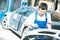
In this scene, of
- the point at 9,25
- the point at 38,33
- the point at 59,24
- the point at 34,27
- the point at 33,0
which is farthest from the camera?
the point at 33,0

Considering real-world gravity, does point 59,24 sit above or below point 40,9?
below

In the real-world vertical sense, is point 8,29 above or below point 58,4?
below

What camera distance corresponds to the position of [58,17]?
34.3 feet

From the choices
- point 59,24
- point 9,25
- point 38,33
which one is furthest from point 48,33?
point 9,25

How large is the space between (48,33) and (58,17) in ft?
14.9

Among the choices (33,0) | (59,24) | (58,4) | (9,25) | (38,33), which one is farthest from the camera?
(33,0)

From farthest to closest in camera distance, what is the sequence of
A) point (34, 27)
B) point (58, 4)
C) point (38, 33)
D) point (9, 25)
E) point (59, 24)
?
1. point (58, 4)
2. point (9, 25)
3. point (59, 24)
4. point (34, 27)
5. point (38, 33)

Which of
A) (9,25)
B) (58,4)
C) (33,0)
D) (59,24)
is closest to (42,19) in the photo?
(59,24)

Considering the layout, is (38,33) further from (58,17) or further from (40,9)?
(58,17)

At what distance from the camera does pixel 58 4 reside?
1686cm

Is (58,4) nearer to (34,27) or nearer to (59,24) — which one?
(59,24)

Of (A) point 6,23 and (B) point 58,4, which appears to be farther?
(B) point 58,4

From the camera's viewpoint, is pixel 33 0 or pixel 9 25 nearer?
pixel 9 25

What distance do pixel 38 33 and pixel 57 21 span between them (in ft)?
14.3
